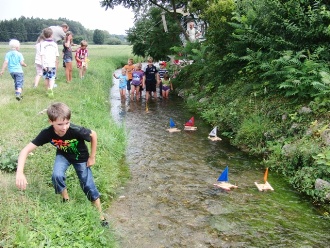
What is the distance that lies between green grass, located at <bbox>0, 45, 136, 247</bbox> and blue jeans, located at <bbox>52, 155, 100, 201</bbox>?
5.9 inches

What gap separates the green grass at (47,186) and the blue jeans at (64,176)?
0.50ft

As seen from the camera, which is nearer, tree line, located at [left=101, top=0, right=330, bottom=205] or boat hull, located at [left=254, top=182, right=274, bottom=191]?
boat hull, located at [left=254, top=182, right=274, bottom=191]

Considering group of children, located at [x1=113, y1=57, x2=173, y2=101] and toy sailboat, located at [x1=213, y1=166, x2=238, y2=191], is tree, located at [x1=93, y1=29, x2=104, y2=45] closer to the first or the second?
group of children, located at [x1=113, y1=57, x2=173, y2=101]

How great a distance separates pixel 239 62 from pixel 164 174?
Result: 21.3 ft

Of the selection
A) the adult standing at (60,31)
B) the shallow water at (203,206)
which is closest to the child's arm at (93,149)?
the shallow water at (203,206)

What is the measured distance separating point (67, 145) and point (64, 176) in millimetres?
415

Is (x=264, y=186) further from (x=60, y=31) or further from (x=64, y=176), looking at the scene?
(x=60, y=31)

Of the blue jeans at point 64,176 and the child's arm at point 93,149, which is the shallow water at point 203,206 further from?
the child's arm at point 93,149

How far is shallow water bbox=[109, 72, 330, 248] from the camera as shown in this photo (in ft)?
14.9

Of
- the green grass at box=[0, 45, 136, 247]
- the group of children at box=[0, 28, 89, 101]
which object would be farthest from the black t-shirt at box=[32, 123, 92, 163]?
the group of children at box=[0, 28, 89, 101]

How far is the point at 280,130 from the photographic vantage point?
7.86m

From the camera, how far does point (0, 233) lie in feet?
11.3

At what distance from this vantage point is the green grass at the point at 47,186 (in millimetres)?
3586

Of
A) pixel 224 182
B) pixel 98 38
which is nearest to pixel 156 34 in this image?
pixel 224 182
